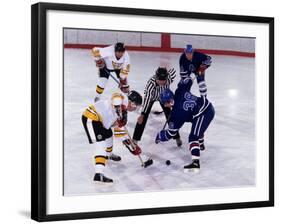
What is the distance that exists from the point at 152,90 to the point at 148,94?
0.02m

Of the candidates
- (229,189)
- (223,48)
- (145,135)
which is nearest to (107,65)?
(145,135)

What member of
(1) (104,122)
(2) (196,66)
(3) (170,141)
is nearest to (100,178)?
(1) (104,122)

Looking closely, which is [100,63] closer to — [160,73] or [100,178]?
[160,73]

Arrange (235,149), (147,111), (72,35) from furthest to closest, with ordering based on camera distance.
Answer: (235,149) < (147,111) < (72,35)

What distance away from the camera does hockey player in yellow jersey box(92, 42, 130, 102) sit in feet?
7.89

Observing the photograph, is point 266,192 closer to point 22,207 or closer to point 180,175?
point 180,175

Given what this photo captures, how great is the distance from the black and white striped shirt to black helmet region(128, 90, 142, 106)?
21 millimetres

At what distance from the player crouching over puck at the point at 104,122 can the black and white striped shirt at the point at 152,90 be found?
43 millimetres

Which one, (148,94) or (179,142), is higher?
(148,94)

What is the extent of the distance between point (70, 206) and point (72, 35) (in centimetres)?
57

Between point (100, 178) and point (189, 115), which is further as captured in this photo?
point (189, 115)

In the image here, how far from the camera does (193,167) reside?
2566mm

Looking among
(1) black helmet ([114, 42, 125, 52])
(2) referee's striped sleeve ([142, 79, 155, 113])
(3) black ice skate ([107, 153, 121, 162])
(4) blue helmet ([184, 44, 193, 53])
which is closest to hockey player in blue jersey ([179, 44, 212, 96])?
(4) blue helmet ([184, 44, 193, 53])

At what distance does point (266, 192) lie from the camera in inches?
107
